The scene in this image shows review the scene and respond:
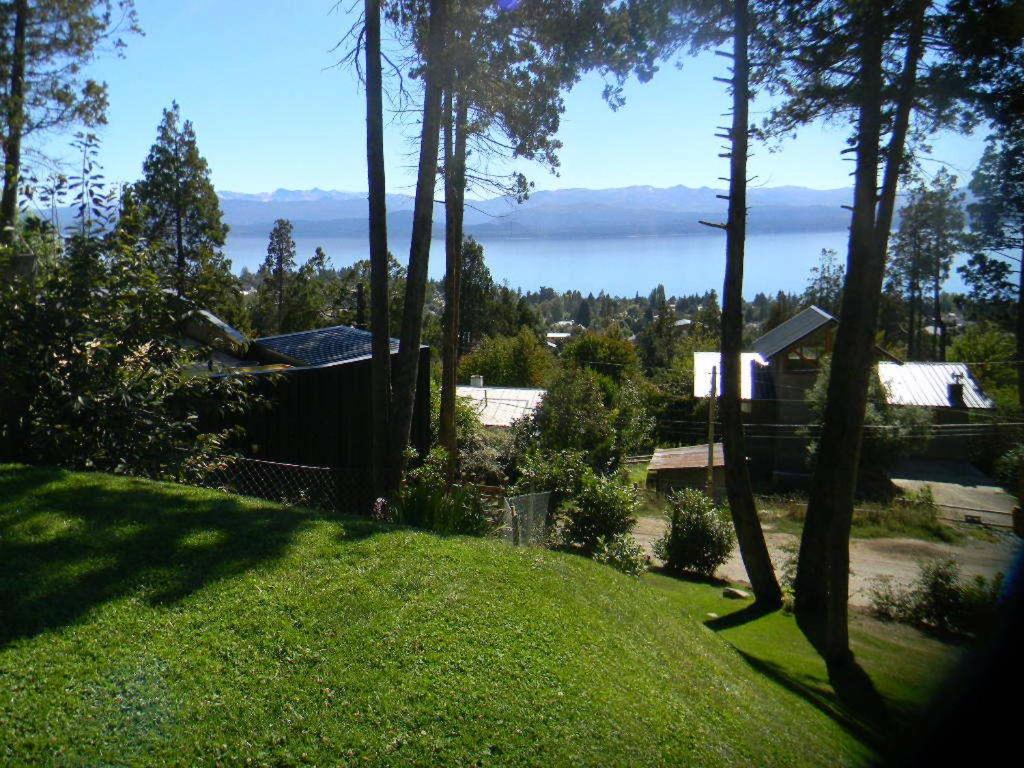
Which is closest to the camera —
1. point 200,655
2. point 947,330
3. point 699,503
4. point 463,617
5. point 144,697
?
point 144,697

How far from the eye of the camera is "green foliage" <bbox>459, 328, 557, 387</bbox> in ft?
185

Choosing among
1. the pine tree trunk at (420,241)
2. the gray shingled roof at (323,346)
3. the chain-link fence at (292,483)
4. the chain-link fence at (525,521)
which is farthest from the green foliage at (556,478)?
the chain-link fence at (292,483)

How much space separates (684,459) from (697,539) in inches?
623

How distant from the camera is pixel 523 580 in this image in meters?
5.58

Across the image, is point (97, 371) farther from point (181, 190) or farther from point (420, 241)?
point (181, 190)

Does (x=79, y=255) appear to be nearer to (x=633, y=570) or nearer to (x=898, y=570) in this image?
(x=633, y=570)

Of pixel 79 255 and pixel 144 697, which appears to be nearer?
pixel 144 697

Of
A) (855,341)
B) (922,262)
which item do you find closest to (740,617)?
(855,341)

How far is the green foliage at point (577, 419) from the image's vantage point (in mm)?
26141

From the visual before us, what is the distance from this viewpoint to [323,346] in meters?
14.4

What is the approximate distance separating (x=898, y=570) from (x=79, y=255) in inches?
680

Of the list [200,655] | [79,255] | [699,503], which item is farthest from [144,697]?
[699,503]

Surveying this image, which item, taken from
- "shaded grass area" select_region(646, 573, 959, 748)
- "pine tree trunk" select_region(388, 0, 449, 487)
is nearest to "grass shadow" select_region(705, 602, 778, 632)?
"shaded grass area" select_region(646, 573, 959, 748)

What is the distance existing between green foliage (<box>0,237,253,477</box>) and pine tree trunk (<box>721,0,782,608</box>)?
8.34m
